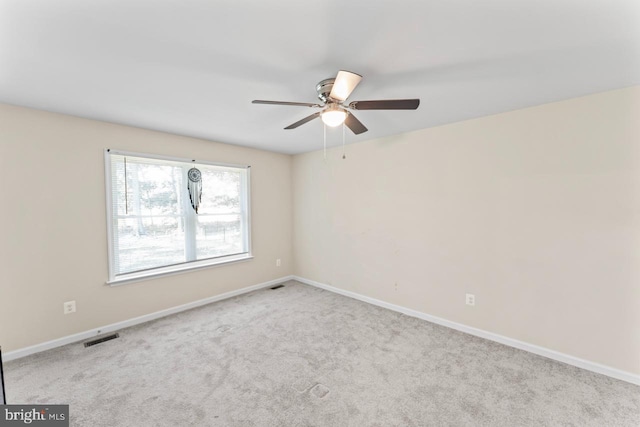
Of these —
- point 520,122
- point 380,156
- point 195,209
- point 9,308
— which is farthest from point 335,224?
point 9,308

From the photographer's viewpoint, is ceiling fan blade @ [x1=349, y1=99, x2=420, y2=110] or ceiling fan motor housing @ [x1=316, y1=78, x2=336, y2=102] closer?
ceiling fan blade @ [x1=349, y1=99, x2=420, y2=110]

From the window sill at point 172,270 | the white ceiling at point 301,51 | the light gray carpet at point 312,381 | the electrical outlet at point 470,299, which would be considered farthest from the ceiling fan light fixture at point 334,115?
the window sill at point 172,270

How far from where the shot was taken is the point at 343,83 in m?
1.66

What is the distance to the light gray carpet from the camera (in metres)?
1.78

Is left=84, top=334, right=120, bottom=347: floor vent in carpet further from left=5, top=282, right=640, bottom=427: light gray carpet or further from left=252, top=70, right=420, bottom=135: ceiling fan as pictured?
left=252, top=70, right=420, bottom=135: ceiling fan

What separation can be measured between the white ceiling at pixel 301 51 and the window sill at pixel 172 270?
6.04 feet

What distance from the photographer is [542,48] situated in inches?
62.2

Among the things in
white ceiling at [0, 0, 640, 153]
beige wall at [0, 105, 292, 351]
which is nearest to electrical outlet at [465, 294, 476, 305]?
white ceiling at [0, 0, 640, 153]

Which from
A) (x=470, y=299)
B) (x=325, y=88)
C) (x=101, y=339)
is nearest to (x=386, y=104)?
(x=325, y=88)

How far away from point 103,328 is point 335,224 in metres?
3.15

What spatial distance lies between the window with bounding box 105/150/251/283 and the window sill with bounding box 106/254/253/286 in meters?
0.01

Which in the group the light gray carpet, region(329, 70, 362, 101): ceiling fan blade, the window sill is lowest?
the light gray carpet

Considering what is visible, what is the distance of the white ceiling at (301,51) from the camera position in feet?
4.17

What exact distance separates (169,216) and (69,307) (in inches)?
52.8
